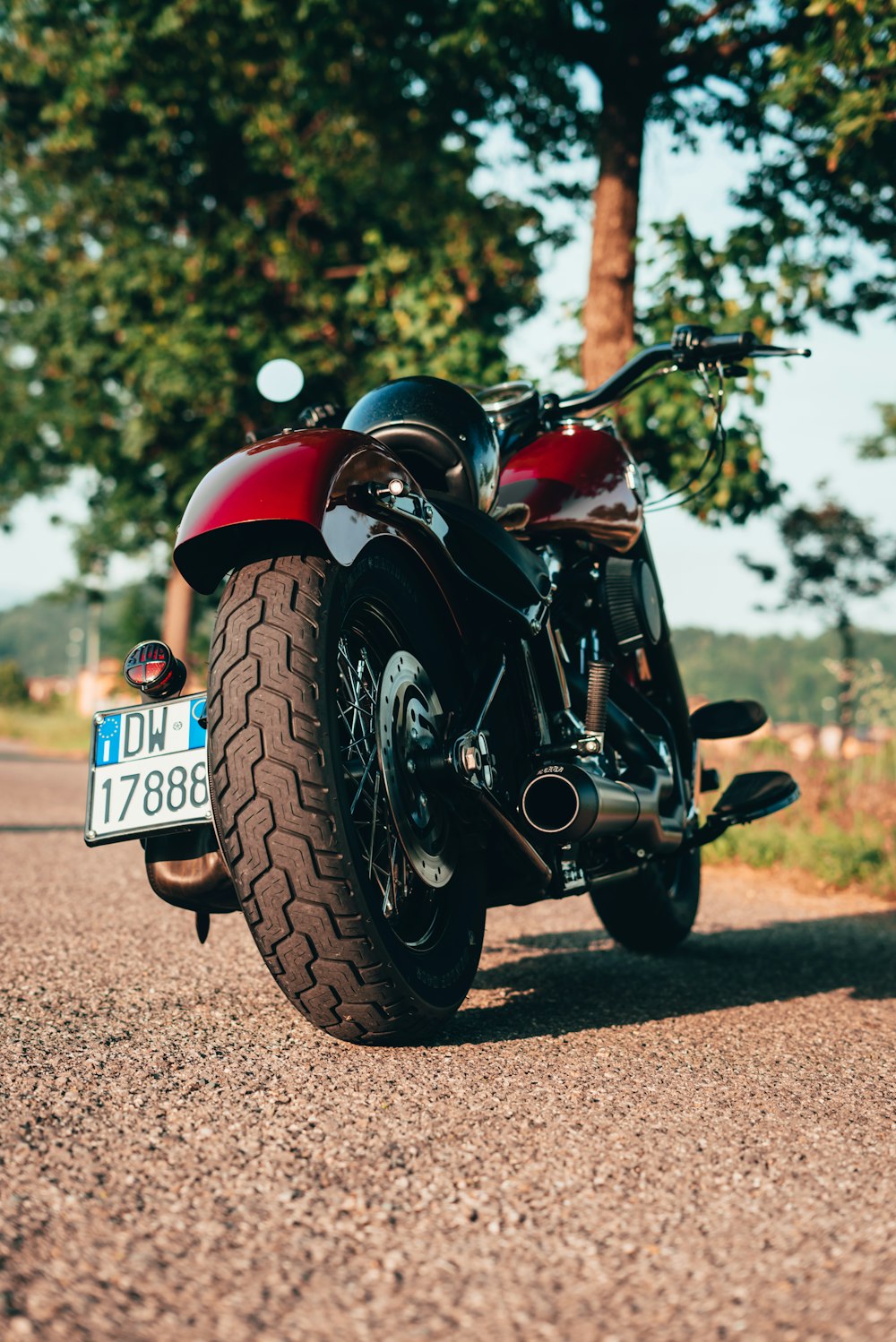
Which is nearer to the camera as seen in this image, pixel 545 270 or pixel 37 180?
pixel 545 270

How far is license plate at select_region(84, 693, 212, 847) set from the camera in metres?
2.38

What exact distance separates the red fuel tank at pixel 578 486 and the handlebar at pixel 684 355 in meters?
0.22

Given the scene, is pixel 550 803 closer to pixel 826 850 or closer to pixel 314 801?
pixel 314 801

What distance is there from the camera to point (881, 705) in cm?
709

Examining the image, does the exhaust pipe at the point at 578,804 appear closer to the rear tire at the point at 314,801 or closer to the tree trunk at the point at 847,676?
the rear tire at the point at 314,801

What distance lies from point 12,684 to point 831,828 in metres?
40.6

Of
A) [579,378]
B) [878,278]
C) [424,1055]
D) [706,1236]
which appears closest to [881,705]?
[579,378]

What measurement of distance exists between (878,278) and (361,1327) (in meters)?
9.23

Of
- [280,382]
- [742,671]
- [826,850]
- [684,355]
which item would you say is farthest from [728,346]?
[742,671]

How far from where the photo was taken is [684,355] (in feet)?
11.6

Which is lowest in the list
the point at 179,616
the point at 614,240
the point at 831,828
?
the point at 831,828

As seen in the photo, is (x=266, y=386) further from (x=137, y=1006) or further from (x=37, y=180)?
(x=37, y=180)

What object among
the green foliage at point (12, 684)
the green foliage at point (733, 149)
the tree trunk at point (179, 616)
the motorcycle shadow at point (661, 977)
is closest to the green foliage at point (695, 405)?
the green foliage at point (733, 149)

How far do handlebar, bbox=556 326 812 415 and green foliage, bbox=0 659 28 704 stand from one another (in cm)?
4113
